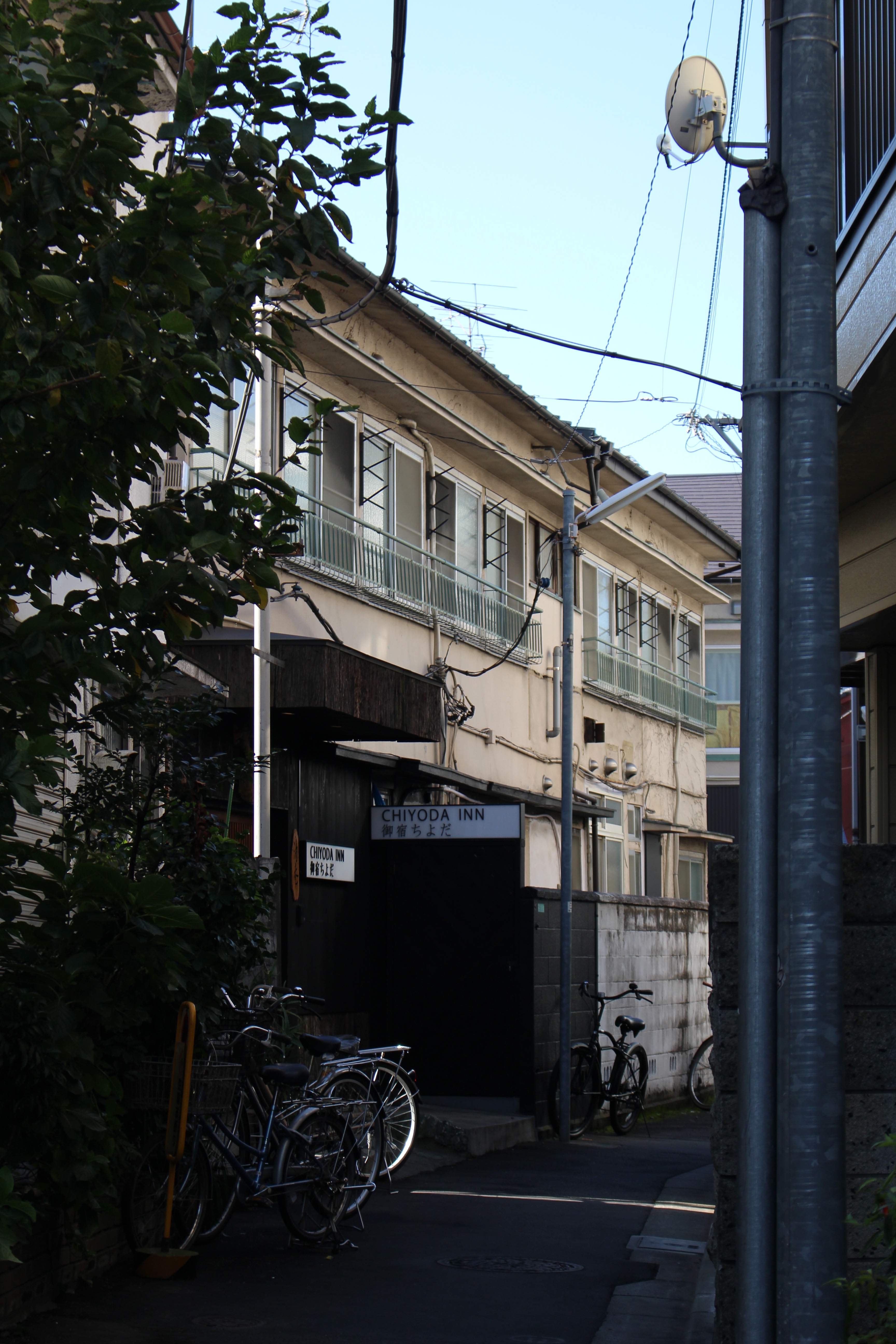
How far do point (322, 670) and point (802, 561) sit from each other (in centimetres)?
974

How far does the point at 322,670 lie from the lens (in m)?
13.1

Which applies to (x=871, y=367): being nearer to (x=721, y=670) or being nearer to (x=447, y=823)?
(x=447, y=823)

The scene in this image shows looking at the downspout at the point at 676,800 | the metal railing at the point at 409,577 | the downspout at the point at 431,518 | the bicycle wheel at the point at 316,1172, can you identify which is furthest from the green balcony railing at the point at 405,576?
the downspout at the point at 676,800

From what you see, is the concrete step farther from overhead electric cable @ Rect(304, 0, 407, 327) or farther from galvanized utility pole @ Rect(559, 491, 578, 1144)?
overhead electric cable @ Rect(304, 0, 407, 327)

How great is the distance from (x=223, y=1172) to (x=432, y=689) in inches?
285

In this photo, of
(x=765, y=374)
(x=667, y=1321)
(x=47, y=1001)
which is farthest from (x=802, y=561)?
(x=667, y=1321)

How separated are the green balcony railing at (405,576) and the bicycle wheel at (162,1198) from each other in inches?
251

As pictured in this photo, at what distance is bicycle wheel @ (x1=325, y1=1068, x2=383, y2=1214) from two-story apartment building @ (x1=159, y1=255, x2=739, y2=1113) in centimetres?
249

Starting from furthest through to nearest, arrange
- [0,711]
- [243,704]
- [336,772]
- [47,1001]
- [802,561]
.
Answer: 1. [336,772]
2. [243,704]
3. [47,1001]
4. [0,711]
5. [802,561]

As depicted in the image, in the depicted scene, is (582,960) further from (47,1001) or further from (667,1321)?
(47,1001)

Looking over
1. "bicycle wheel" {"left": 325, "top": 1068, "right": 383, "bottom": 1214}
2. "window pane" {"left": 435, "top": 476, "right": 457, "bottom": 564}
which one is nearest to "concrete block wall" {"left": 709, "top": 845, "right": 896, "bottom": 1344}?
"bicycle wheel" {"left": 325, "top": 1068, "right": 383, "bottom": 1214}

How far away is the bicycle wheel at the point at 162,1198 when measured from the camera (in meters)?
7.82

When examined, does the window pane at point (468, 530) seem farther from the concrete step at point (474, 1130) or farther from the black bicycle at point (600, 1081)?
the concrete step at point (474, 1130)

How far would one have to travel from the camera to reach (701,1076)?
20.1 m
